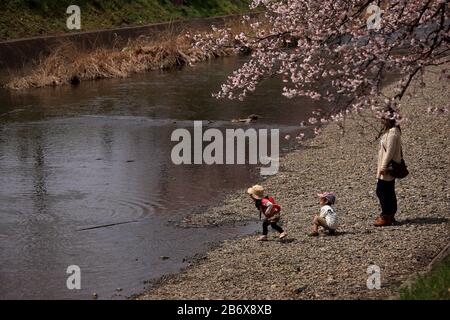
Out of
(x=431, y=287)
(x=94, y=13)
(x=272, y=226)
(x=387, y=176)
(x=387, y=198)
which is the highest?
(x=94, y=13)

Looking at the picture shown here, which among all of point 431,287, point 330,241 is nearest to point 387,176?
point 330,241

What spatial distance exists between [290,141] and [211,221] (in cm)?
776

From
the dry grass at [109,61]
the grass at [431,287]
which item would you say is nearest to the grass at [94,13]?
the dry grass at [109,61]

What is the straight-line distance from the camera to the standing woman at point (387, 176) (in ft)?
38.6

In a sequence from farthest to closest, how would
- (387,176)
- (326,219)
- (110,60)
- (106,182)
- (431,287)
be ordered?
(110,60) → (106,182) → (387,176) → (326,219) → (431,287)

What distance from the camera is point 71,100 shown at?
94.8 ft

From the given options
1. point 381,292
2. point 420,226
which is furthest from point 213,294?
point 420,226

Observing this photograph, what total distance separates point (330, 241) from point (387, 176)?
137cm

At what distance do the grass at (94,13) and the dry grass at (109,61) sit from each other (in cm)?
352

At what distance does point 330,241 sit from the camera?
1141 cm

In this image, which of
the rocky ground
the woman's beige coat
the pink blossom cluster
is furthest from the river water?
the pink blossom cluster

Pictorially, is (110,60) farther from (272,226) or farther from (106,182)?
(272,226)

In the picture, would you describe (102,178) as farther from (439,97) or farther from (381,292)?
(439,97)

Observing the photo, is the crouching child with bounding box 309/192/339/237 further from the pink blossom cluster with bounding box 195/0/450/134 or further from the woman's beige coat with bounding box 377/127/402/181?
the pink blossom cluster with bounding box 195/0/450/134
